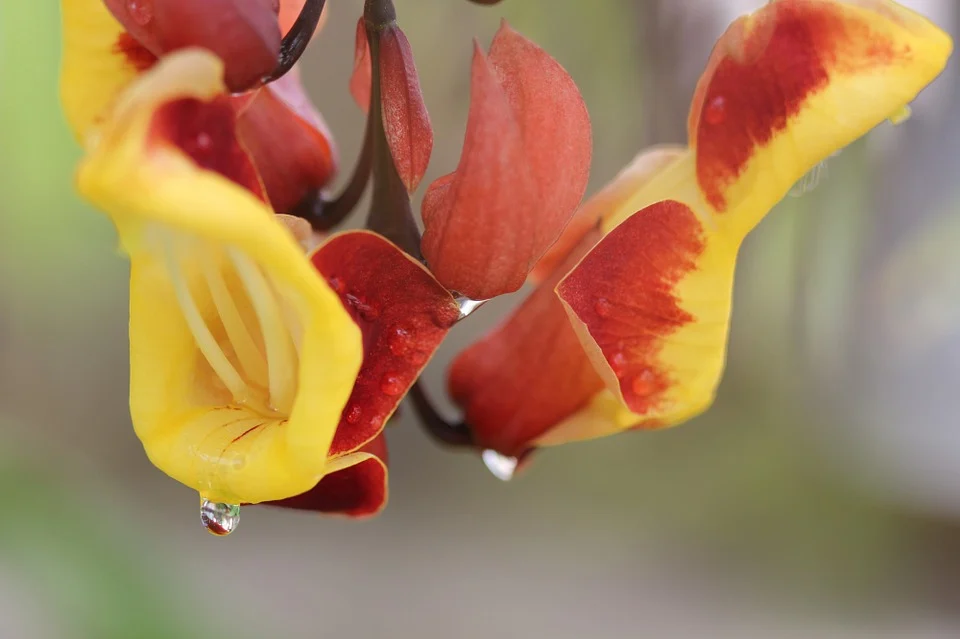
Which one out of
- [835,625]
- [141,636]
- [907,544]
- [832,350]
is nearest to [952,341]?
[832,350]

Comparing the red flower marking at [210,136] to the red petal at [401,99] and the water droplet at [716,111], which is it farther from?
the water droplet at [716,111]

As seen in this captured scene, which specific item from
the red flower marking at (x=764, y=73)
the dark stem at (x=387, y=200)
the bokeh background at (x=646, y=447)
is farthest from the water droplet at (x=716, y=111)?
the bokeh background at (x=646, y=447)

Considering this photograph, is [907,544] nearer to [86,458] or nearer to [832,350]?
[832,350]

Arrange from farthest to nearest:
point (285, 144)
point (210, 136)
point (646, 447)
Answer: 1. point (646, 447)
2. point (285, 144)
3. point (210, 136)

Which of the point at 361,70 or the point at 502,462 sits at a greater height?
the point at 361,70

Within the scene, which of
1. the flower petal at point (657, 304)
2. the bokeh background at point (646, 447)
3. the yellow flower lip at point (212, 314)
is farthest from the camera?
the bokeh background at point (646, 447)

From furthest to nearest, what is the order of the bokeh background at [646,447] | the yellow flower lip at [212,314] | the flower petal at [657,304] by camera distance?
the bokeh background at [646,447] < the flower petal at [657,304] < the yellow flower lip at [212,314]

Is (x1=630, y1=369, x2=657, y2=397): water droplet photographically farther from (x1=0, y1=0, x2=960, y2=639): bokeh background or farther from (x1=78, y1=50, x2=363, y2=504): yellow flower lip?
(x1=0, y1=0, x2=960, y2=639): bokeh background

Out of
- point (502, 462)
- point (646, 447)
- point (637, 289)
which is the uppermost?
point (637, 289)

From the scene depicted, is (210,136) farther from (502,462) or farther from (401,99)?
(502,462)

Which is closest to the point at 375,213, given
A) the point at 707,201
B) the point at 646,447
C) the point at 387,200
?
the point at 387,200
